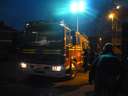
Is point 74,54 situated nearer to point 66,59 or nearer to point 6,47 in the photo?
point 66,59

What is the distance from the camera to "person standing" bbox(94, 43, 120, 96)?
765cm

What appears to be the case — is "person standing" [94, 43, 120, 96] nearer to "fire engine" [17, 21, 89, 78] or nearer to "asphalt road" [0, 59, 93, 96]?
"asphalt road" [0, 59, 93, 96]

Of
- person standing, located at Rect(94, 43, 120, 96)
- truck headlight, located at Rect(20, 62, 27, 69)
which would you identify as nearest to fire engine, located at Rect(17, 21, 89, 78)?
truck headlight, located at Rect(20, 62, 27, 69)

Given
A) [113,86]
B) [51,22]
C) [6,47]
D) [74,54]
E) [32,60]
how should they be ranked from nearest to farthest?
[113,86], [32,60], [51,22], [74,54], [6,47]

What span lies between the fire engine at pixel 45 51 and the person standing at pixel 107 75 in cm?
798

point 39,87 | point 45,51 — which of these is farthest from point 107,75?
point 45,51

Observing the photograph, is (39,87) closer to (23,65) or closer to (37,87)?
(37,87)

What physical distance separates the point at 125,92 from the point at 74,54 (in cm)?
616

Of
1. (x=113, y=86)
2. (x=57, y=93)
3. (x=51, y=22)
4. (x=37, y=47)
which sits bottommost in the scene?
(x=57, y=93)

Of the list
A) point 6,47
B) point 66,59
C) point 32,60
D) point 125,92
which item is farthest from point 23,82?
point 6,47

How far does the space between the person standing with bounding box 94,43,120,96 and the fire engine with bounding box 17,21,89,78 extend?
798 centimetres

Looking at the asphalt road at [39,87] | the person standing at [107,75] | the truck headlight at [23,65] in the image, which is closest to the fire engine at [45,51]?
the truck headlight at [23,65]

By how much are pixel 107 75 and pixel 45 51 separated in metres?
8.44

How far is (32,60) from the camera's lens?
52.6 feet
